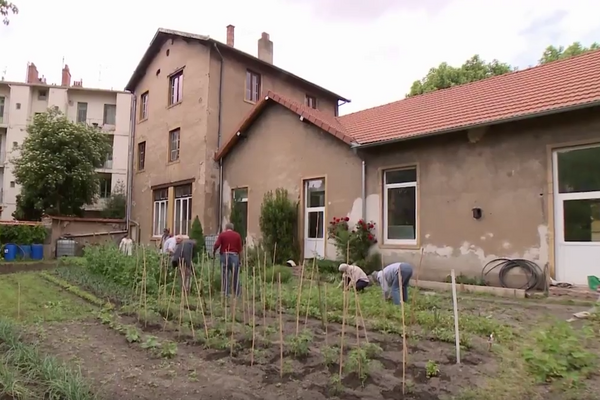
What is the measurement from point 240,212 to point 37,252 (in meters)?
9.72

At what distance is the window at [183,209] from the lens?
19531 millimetres

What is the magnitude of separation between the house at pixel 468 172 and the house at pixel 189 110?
4.13m

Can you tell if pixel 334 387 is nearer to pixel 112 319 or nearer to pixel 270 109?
pixel 112 319

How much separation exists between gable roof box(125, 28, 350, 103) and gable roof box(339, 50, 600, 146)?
278 inches

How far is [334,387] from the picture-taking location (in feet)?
14.1

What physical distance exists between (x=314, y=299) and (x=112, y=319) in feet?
11.2

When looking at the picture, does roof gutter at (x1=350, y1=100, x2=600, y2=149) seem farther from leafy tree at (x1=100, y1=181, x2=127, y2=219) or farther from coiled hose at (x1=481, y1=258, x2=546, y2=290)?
leafy tree at (x1=100, y1=181, x2=127, y2=219)

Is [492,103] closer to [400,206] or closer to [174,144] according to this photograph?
[400,206]

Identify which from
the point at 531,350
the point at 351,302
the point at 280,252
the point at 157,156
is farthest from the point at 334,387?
the point at 157,156

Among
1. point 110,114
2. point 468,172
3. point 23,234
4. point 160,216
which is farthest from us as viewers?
point 110,114

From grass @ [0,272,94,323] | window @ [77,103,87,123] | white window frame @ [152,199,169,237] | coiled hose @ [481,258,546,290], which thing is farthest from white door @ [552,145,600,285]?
window @ [77,103,87,123]

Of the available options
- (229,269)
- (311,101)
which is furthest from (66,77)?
(229,269)

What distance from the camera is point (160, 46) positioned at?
Answer: 2264 cm

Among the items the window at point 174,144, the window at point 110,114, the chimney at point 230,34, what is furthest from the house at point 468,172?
the window at point 110,114
